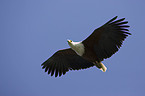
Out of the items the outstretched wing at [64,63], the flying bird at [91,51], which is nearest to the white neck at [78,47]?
the flying bird at [91,51]

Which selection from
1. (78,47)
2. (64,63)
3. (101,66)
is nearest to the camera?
(78,47)

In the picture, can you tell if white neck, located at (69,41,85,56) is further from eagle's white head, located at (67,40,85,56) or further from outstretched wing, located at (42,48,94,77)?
outstretched wing, located at (42,48,94,77)

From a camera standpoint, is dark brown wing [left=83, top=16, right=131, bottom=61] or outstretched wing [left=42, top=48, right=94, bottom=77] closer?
dark brown wing [left=83, top=16, right=131, bottom=61]

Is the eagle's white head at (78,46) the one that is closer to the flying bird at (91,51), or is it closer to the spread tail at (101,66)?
the flying bird at (91,51)

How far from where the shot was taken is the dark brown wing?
9865 mm

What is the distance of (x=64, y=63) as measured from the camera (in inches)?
459

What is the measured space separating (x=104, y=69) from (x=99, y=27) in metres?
1.92

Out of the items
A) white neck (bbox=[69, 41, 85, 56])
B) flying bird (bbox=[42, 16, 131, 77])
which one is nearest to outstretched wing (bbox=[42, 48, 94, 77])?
flying bird (bbox=[42, 16, 131, 77])

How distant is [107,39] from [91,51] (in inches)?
33.0

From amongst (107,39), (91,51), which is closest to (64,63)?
(91,51)

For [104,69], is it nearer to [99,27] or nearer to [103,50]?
[103,50]

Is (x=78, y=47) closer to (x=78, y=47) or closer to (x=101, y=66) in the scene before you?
(x=78, y=47)

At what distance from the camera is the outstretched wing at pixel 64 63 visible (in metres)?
11.3

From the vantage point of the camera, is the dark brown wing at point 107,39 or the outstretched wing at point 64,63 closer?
the dark brown wing at point 107,39
